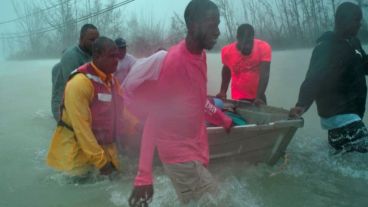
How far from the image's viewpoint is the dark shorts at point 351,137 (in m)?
4.76

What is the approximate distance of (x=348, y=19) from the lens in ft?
15.2

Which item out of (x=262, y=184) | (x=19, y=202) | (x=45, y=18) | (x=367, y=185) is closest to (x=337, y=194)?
(x=367, y=185)

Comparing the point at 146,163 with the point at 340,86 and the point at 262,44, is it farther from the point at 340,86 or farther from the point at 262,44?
the point at 262,44

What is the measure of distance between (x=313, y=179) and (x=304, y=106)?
3.50ft

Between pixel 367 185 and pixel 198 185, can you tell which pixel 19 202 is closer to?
pixel 198 185

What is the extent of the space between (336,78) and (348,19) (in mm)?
650

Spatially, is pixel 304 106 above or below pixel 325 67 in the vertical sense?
below

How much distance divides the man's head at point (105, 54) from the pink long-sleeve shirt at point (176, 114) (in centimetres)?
136

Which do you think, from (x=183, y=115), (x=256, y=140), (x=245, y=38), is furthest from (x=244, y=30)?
(x=183, y=115)

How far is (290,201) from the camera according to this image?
470 centimetres

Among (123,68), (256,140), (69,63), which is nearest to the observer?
(256,140)

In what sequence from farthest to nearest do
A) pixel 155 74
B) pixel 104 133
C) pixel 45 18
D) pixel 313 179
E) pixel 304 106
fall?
1. pixel 45 18
2. pixel 313 179
3. pixel 304 106
4. pixel 104 133
5. pixel 155 74

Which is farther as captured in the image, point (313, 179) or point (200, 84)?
point (313, 179)

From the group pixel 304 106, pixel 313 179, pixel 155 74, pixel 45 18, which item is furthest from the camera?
pixel 45 18
